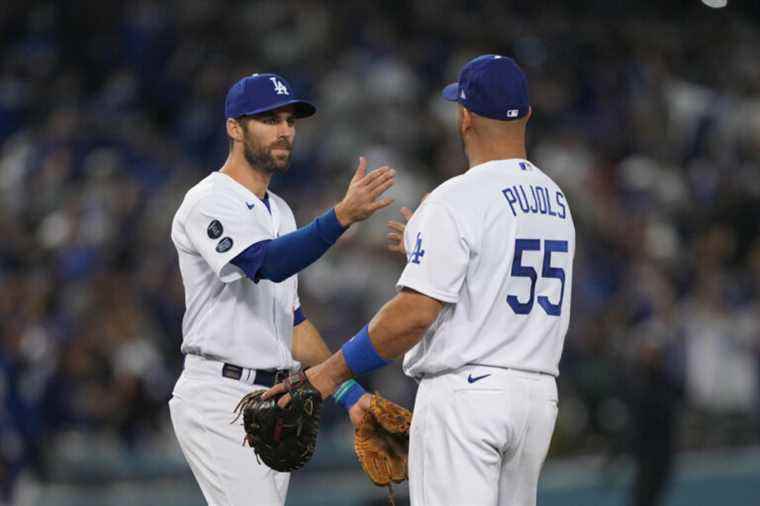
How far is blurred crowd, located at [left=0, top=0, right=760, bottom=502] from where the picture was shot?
815cm

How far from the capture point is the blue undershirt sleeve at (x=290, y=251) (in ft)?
13.5

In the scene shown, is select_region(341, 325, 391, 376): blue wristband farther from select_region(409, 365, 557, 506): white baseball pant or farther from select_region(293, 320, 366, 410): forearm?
select_region(293, 320, 366, 410): forearm

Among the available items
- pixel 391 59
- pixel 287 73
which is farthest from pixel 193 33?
pixel 391 59

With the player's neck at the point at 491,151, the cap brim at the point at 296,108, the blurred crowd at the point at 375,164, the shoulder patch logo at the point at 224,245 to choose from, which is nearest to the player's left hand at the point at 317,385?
the shoulder patch logo at the point at 224,245

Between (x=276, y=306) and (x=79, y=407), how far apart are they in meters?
4.02

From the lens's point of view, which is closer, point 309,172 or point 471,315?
point 471,315

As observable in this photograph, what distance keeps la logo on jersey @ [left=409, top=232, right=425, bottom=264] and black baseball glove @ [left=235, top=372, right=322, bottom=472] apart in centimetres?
50

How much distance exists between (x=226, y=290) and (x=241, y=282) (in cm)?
6

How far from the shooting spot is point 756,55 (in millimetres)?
11484

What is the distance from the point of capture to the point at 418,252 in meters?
3.69

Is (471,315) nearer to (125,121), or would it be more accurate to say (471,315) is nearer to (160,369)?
(160,369)

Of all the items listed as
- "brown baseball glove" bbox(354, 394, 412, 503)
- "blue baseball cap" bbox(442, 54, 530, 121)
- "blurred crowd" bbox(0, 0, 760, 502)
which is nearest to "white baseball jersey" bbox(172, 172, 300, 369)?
"brown baseball glove" bbox(354, 394, 412, 503)

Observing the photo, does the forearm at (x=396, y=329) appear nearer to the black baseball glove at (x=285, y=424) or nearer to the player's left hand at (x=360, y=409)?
the black baseball glove at (x=285, y=424)

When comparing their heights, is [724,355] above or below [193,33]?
below
